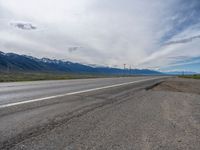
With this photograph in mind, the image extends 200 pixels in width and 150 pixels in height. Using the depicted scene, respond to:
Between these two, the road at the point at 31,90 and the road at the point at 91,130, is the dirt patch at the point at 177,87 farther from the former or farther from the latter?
the road at the point at 91,130

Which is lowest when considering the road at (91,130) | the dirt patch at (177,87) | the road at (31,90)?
the dirt patch at (177,87)

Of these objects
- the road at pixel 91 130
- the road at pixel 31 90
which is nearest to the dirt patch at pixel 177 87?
the road at pixel 31 90

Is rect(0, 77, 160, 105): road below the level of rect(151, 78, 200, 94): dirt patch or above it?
above

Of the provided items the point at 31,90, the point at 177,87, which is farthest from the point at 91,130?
the point at 177,87

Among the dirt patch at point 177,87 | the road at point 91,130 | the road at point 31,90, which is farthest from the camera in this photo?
the dirt patch at point 177,87

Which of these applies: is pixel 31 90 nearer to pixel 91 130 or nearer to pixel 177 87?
pixel 91 130

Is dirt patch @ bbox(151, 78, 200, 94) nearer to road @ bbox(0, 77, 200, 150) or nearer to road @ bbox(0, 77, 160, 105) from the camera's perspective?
road @ bbox(0, 77, 160, 105)

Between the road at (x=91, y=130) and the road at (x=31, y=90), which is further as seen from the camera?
the road at (x=31, y=90)

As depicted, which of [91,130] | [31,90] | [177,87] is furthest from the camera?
[177,87]

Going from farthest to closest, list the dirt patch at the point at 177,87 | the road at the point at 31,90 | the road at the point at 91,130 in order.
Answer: the dirt patch at the point at 177,87 → the road at the point at 31,90 → the road at the point at 91,130

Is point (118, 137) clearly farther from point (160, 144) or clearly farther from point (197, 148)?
point (197, 148)

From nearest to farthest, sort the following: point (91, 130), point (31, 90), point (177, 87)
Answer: point (91, 130)
point (31, 90)
point (177, 87)

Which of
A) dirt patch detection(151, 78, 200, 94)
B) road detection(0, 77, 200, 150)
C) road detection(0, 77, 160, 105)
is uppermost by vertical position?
road detection(0, 77, 160, 105)

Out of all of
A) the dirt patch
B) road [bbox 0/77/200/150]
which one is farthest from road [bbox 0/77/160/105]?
the dirt patch
